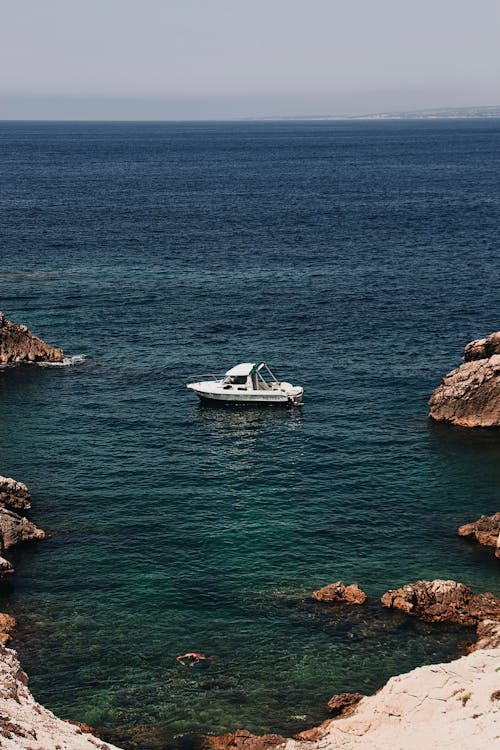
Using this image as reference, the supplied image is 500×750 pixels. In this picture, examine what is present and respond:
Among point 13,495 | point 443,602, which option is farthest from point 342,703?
point 13,495

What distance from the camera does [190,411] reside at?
9519 centimetres

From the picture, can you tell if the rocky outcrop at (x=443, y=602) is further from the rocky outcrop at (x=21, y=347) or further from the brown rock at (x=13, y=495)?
the rocky outcrop at (x=21, y=347)

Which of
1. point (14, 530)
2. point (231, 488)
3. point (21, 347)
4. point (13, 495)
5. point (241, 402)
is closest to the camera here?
point (14, 530)

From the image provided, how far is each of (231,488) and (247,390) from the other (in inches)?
802

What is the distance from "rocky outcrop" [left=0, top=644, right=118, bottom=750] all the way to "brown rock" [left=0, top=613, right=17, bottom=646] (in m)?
10.7

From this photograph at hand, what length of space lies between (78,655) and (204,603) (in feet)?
30.1

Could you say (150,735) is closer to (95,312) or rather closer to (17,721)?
(17,721)

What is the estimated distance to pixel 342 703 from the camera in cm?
4975

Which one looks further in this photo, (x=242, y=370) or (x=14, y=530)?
(x=242, y=370)

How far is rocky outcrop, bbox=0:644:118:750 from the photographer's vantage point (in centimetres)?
3750

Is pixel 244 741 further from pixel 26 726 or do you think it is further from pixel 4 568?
pixel 4 568

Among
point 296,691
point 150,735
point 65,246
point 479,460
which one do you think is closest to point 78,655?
point 150,735

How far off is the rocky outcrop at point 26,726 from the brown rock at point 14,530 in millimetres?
21903

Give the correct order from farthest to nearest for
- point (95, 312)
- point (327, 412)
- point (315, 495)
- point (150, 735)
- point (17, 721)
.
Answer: point (95, 312), point (327, 412), point (315, 495), point (150, 735), point (17, 721)
